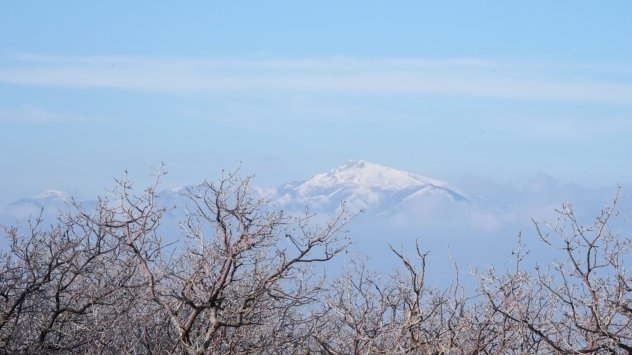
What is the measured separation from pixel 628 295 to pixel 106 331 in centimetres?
662

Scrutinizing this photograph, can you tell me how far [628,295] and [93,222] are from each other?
674cm

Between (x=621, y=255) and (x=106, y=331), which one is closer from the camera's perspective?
(x=621, y=255)

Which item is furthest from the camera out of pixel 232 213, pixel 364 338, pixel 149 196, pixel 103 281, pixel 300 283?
pixel 103 281

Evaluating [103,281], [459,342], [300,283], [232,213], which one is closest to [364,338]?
[459,342]

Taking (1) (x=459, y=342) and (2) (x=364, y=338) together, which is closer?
(2) (x=364, y=338)

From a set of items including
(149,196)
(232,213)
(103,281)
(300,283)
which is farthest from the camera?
(103,281)

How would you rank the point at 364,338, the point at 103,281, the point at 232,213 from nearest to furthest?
1. the point at 364,338
2. the point at 232,213
3. the point at 103,281

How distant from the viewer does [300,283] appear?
16094 millimetres

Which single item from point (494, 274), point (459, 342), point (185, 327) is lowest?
point (185, 327)

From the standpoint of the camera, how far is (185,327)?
1309 centimetres

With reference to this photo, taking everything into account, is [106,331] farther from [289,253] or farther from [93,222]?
[289,253]

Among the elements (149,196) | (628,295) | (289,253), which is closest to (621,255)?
(628,295)

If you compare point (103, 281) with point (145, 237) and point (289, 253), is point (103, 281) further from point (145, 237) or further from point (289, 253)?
point (289, 253)

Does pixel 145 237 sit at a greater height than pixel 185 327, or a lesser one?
greater
